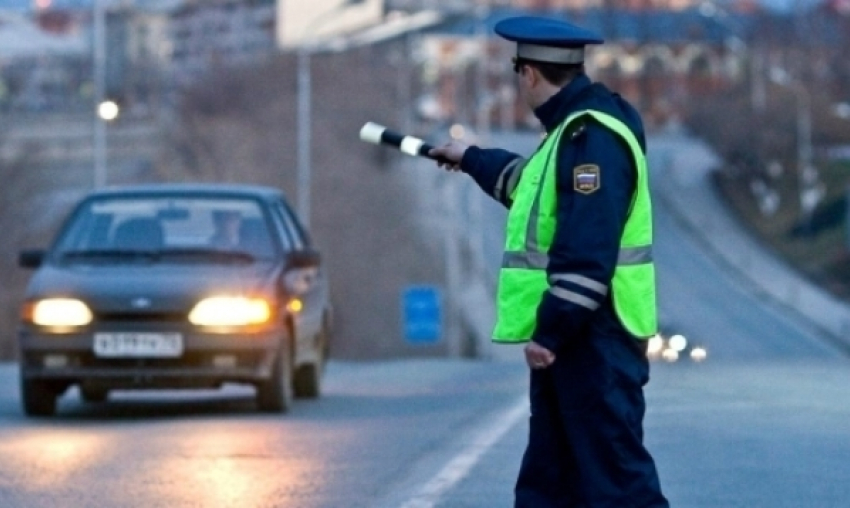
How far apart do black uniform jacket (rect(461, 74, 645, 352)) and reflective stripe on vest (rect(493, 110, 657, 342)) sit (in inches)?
1.4

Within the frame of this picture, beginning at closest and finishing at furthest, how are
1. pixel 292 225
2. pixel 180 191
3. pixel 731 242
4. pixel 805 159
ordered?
pixel 180 191, pixel 292 225, pixel 731 242, pixel 805 159

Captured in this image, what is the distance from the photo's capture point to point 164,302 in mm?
14539

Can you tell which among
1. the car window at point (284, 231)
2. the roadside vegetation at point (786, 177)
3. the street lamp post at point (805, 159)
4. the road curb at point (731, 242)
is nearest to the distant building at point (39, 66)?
the road curb at point (731, 242)

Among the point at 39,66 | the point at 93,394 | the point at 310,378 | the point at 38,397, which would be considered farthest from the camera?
the point at 39,66

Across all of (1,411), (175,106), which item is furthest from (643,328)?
(175,106)

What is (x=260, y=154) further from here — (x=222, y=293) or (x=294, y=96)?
(x=222, y=293)

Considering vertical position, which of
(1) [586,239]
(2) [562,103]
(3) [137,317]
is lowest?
(3) [137,317]

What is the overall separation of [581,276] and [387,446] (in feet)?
18.7

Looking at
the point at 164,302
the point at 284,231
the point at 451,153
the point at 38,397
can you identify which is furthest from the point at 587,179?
the point at 284,231

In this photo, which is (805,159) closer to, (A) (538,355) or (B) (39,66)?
(B) (39,66)

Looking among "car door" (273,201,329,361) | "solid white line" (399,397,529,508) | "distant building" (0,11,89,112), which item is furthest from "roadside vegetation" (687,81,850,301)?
"solid white line" (399,397,529,508)

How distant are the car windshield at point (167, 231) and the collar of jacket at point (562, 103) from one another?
27.6 feet

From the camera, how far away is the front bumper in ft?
47.7

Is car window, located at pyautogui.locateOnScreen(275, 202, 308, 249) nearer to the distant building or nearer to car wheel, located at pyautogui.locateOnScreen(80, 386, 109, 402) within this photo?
car wheel, located at pyautogui.locateOnScreen(80, 386, 109, 402)
